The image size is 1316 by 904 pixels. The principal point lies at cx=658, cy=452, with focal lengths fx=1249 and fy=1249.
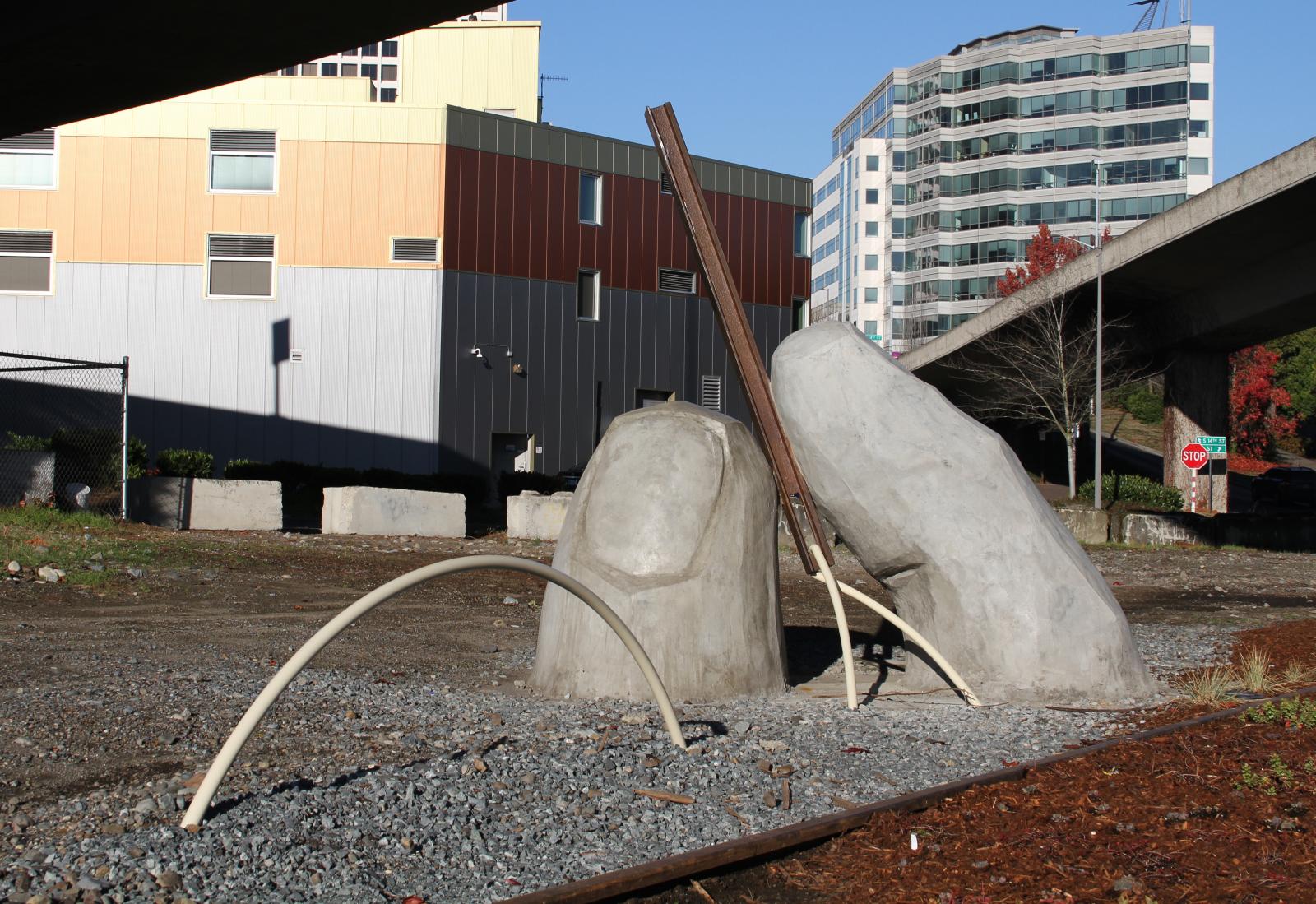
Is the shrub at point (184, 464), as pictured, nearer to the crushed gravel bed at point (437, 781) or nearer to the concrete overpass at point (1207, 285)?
the crushed gravel bed at point (437, 781)

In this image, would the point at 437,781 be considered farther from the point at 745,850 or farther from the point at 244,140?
the point at 244,140

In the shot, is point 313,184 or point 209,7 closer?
point 209,7

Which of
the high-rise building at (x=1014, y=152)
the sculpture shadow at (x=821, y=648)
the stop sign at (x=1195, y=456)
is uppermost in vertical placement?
the high-rise building at (x=1014, y=152)

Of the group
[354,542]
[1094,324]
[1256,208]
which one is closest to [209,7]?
[354,542]

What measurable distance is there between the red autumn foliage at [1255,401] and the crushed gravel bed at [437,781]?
60.9 meters

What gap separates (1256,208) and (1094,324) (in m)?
14.5

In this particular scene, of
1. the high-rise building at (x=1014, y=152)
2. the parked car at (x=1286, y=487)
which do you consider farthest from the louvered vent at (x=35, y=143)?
the high-rise building at (x=1014, y=152)

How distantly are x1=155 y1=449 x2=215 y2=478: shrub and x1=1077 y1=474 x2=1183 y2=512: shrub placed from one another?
2304cm

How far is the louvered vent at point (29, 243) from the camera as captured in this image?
Answer: 31688 mm

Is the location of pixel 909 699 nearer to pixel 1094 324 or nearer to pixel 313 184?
pixel 313 184

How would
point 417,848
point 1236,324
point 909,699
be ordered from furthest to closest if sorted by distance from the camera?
point 1236,324 < point 909,699 < point 417,848

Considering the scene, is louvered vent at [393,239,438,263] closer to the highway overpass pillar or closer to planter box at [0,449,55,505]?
planter box at [0,449,55,505]

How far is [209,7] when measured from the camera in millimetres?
7906

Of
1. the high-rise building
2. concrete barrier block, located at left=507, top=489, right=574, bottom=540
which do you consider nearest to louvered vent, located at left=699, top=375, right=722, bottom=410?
concrete barrier block, located at left=507, top=489, right=574, bottom=540
